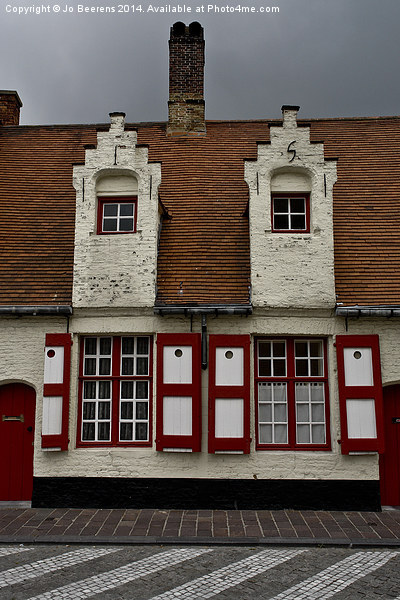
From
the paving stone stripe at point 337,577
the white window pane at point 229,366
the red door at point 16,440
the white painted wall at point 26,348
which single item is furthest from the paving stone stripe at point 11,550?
the white window pane at point 229,366

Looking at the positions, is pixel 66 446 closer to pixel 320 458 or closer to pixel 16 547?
pixel 16 547

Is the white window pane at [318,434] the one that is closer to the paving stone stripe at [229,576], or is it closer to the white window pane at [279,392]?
the white window pane at [279,392]

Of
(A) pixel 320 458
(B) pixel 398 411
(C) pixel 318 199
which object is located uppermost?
(C) pixel 318 199

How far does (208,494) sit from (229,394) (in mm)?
1671

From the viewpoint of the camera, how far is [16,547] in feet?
23.3

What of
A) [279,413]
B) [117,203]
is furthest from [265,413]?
[117,203]

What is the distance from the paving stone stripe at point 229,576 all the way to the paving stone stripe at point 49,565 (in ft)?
4.81

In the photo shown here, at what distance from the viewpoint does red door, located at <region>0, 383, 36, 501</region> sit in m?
9.03

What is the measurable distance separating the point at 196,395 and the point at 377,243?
458 cm

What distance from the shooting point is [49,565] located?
6.43 m

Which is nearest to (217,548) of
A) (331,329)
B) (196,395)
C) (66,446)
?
(196,395)

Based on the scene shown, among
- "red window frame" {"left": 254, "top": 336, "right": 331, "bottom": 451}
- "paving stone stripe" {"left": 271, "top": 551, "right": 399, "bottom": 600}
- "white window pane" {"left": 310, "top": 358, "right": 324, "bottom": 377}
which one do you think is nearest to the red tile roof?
"red window frame" {"left": 254, "top": 336, "right": 331, "bottom": 451}

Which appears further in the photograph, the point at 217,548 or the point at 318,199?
the point at 318,199

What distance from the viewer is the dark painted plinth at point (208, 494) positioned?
8.52m
